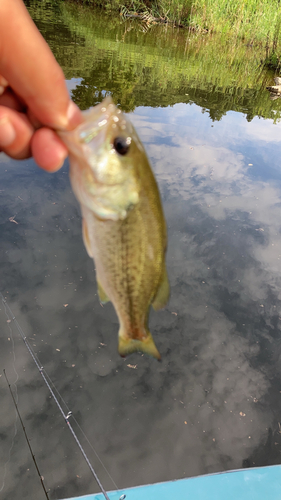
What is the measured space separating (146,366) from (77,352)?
79 centimetres

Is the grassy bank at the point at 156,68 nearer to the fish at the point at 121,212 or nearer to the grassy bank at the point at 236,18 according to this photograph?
the grassy bank at the point at 236,18

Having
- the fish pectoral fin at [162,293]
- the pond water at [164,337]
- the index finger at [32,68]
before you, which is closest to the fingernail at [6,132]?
the index finger at [32,68]

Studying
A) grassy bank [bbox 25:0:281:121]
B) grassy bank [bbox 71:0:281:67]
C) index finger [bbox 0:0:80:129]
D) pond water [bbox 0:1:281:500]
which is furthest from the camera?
grassy bank [bbox 71:0:281:67]

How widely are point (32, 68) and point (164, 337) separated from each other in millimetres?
3340

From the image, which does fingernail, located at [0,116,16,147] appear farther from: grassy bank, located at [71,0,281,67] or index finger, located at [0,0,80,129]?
grassy bank, located at [71,0,281,67]

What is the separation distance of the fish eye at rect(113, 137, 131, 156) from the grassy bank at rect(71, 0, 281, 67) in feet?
63.2

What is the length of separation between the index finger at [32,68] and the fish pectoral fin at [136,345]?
0.85m

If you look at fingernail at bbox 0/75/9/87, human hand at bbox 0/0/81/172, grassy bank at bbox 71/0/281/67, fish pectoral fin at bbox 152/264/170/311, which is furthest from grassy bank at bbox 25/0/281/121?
fish pectoral fin at bbox 152/264/170/311

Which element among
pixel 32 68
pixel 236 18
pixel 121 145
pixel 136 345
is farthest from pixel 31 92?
pixel 236 18

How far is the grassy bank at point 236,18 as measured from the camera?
53.8 feet

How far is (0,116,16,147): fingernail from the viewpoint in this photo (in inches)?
48.2

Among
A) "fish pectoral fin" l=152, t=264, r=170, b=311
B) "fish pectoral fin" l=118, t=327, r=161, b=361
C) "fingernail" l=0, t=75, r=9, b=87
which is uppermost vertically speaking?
"fingernail" l=0, t=75, r=9, b=87

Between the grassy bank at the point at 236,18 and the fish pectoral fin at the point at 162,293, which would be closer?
the fish pectoral fin at the point at 162,293

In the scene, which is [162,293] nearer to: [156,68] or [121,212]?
[121,212]
